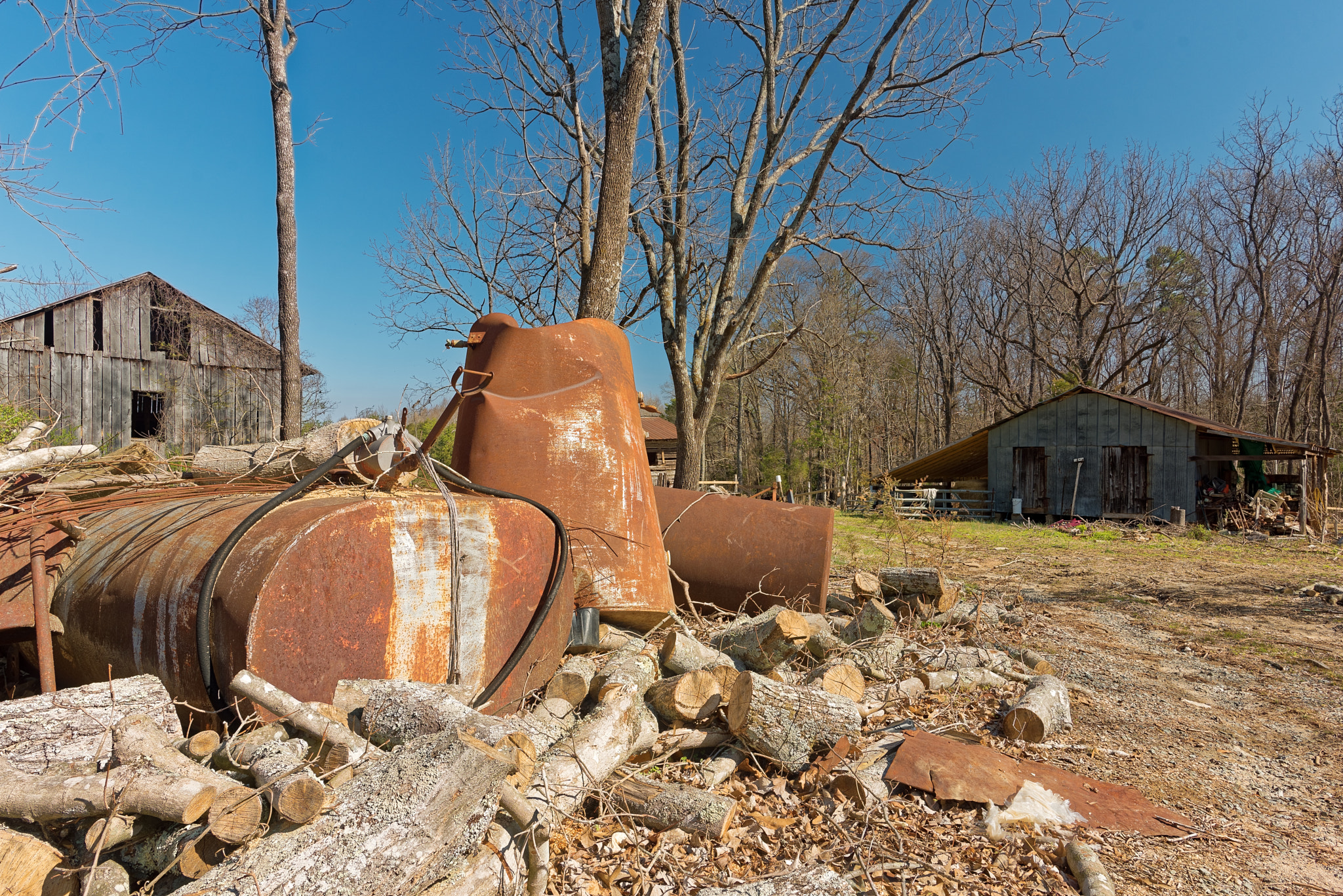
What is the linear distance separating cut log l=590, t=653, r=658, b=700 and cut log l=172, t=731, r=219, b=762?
150 centimetres

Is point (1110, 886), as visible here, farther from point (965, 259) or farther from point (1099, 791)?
point (965, 259)

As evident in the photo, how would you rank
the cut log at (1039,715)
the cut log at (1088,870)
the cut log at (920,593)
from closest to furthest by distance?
the cut log at (1088,870) < the cut log at (1039,715) < the cut log at (920,593)

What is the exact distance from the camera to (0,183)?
3.87m

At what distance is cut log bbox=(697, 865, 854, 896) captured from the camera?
6.93 ft

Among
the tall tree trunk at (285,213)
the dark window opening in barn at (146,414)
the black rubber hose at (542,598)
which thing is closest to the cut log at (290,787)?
the black rubber hose at (542,598)

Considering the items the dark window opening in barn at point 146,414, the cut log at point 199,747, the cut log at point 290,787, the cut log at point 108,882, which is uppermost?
the dark window opening in barn at point 146,414

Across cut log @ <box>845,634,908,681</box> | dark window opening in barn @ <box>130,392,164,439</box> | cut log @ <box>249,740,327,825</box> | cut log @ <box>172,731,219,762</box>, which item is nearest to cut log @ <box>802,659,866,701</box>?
cut log @ <box>845,634,908,681</box>

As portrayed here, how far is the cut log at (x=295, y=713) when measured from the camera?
214 cm

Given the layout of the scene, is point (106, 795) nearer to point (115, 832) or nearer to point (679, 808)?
point (115, 832)

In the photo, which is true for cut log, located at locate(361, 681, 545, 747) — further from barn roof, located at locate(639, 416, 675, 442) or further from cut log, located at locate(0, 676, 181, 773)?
barn roof, located at locate(639, 416, 675, 442)

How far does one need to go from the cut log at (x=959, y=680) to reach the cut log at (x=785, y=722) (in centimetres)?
134

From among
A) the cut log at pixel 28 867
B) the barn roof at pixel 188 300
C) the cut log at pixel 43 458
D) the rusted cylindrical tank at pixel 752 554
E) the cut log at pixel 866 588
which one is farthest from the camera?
the barn roof at pixel 188 300

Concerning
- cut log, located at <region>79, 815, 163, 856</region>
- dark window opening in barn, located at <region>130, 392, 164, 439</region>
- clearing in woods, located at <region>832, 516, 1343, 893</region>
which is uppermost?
dark window opening in barn, located at <region>130, 392, 164, 439</region>

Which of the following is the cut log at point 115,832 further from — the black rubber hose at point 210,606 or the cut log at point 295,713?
the black rubber hose at point 210,606
